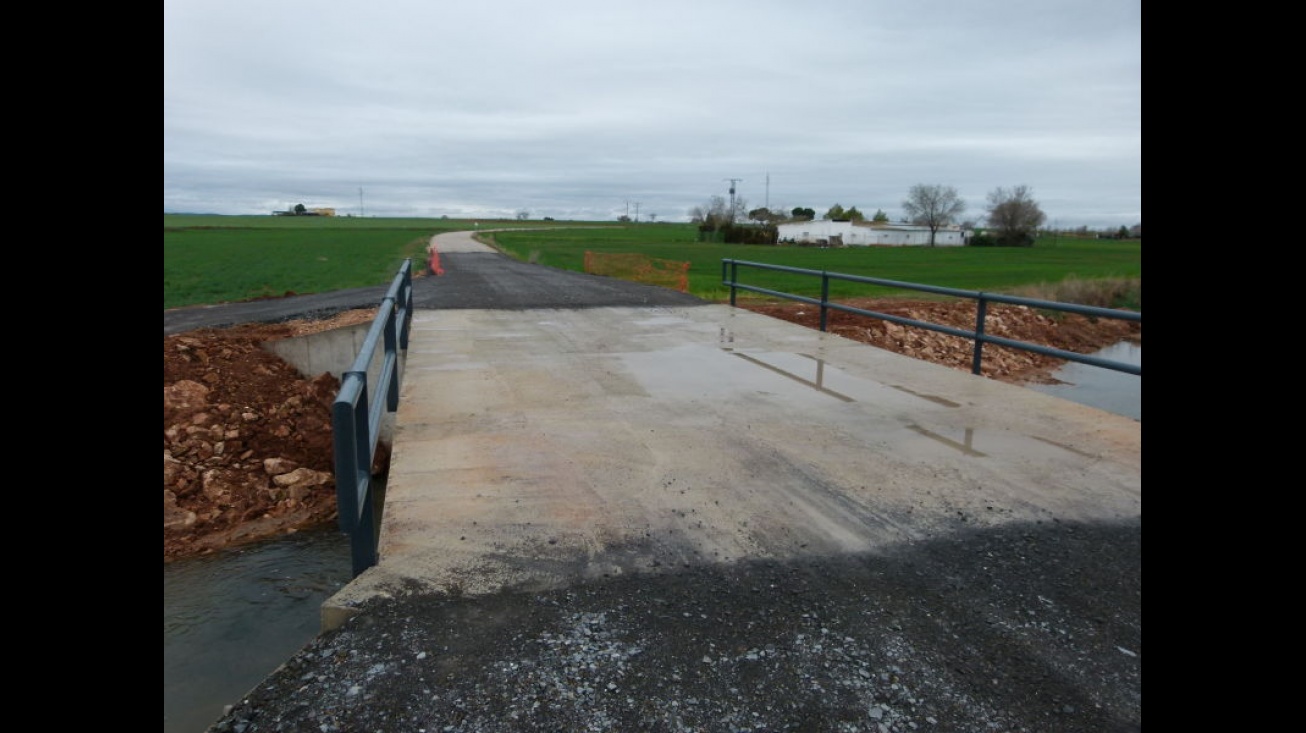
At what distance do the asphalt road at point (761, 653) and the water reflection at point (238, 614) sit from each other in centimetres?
266

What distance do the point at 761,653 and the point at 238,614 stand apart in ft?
18.0

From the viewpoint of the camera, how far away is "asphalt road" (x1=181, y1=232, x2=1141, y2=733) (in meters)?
2.90

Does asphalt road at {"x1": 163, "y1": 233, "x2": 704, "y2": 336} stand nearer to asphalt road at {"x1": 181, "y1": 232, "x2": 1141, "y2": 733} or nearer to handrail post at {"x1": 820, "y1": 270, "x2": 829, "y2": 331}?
handrail post at {"x1": 820, "y1": 270, "x2": 829, "y2": 331}

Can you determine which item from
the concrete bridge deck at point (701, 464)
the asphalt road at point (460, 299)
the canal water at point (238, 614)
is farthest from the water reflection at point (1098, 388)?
the canal water at point (238, 614)

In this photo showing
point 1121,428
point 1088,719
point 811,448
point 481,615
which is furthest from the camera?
point 1121,428

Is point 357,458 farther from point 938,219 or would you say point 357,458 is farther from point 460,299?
point 938,219

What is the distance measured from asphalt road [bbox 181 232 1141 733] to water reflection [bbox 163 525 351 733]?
2657 mm

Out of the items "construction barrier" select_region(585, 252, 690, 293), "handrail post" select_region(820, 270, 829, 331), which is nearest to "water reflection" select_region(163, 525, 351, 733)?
"handrail post" select_region(820, 270, 829, 331)

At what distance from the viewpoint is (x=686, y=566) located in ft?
13.4

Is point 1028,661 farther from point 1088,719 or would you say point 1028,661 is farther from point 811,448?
point 811,448

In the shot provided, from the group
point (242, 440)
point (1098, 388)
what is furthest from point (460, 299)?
point (1098, 388)
